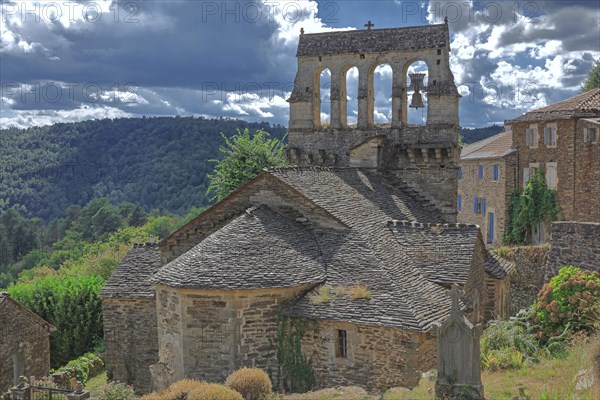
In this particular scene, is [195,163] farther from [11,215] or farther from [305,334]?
[305,334]

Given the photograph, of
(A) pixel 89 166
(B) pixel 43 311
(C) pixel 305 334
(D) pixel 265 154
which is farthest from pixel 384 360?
(A) pixel 89 166

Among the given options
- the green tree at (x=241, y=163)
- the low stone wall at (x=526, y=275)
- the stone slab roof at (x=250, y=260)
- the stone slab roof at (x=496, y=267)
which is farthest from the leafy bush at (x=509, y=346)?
the green tree at (x=241, y=163)

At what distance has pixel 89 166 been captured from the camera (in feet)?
405

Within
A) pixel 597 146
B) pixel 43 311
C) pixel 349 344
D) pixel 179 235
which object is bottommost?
pixel 43 311

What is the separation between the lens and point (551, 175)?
33.0 m

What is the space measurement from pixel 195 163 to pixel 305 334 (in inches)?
3929

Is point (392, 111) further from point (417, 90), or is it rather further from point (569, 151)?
point (569, 151)

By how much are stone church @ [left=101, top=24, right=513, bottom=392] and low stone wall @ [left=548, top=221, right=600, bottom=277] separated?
84.0 inches

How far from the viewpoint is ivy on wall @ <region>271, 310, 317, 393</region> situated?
14.4 meters

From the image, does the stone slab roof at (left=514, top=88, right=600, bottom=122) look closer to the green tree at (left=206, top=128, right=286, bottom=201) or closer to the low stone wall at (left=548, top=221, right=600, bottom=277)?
the green tree at (left=206, top=128, right=286, bottom=201)

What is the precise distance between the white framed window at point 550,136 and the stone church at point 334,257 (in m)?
11.5

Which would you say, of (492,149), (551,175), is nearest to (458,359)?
(551,175)

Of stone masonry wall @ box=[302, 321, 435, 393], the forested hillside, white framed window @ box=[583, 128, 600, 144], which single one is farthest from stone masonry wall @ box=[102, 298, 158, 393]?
the forested hillside

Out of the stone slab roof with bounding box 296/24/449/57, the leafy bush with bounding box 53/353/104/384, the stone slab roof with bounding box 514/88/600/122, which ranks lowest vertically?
the leafy bush with bounding box 53/353/104/384
